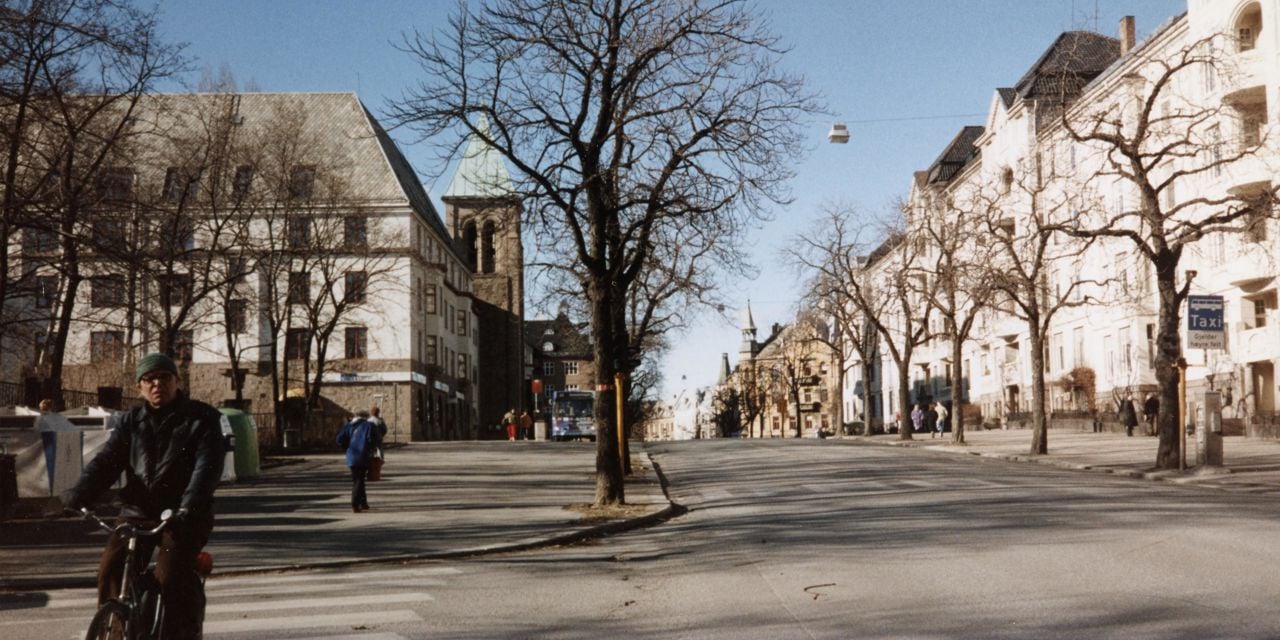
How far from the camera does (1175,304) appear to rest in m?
27.1

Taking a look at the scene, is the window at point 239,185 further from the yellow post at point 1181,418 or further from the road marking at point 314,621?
the road marking at point 314,621

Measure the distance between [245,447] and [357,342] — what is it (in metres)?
40.7

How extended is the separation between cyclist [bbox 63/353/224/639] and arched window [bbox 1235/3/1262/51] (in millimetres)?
43937

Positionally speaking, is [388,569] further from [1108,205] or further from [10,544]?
[1108,205]

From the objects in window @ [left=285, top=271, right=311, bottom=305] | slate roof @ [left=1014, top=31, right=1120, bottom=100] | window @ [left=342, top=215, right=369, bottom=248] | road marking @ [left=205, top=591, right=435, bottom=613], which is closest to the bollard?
slate roof @ [left=1014, top=31, right=1120, bottom=100]

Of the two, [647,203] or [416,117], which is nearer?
[416,117]

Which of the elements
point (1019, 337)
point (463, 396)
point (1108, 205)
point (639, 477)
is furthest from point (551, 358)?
point (639, 477)

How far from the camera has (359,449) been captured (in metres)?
21.0

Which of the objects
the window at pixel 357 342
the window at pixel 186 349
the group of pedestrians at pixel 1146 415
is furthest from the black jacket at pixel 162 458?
the window at pixel 357 342

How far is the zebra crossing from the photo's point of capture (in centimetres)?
988

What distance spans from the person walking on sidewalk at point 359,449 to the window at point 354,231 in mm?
26009

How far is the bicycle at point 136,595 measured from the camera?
22.0ft

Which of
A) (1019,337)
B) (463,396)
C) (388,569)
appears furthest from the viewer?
(463,396)

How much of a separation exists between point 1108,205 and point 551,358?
120m
